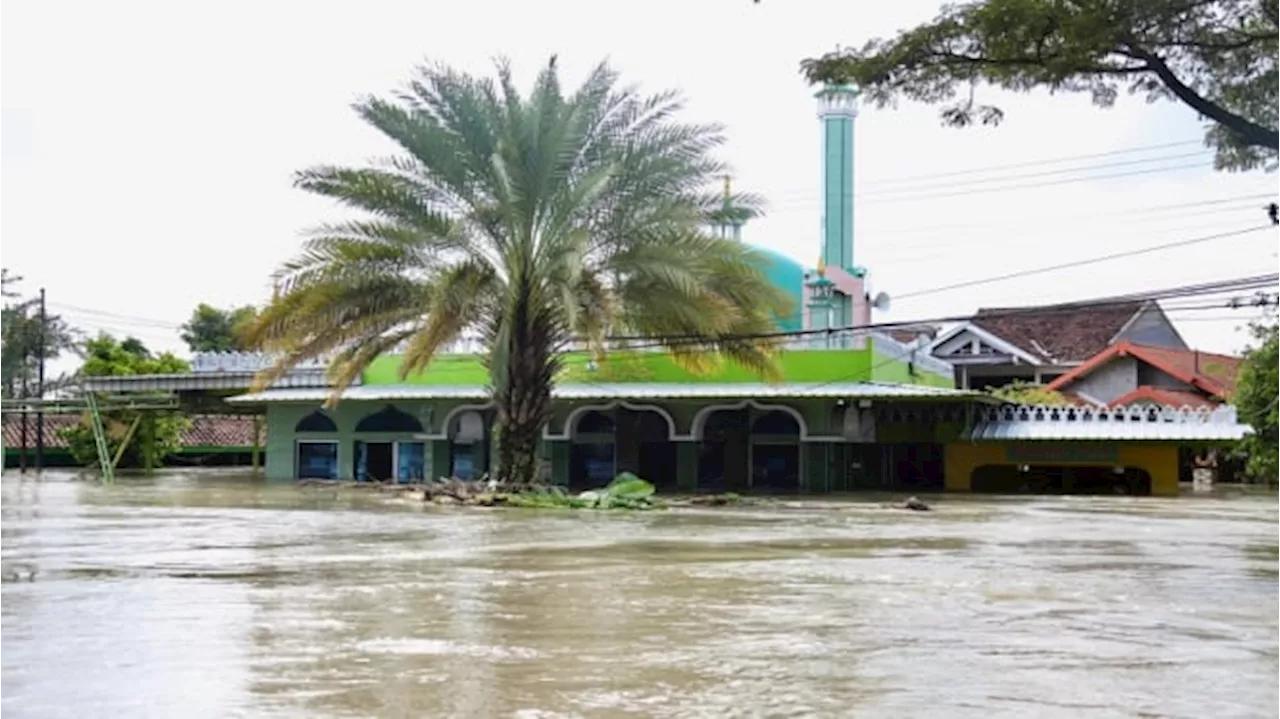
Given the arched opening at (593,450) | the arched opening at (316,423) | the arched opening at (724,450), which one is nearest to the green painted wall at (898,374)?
the arched opening at (724,450)

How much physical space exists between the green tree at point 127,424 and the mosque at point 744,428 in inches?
183

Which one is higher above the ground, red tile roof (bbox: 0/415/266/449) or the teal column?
the teal column

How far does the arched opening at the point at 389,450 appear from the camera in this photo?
35062 millimetres

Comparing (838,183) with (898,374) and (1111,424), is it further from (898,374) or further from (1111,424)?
(1111,424)

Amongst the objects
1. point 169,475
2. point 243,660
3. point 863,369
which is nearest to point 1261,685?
point 243,660

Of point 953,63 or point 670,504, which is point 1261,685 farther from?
point 670,504

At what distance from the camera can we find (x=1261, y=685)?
21.9 ft

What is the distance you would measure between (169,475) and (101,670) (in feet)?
112

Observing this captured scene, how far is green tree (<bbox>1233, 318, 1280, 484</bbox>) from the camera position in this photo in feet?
60.6

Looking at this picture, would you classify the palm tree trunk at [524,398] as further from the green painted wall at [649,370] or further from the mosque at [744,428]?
the mosque at [744,428]

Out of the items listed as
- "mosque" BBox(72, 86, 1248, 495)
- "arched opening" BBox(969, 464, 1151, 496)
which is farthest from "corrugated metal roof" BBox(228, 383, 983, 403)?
"arched opening" BBox(969, 464, 1151, 496)

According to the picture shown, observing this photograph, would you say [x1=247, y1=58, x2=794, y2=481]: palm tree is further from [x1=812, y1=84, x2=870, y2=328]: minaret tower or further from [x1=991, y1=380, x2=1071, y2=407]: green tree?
[x1=812, y1=84, x2=870, y2=328]: minaret tower

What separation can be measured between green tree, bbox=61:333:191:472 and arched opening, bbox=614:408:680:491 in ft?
50.8

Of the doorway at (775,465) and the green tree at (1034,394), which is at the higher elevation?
the green tree at (1034,394)
